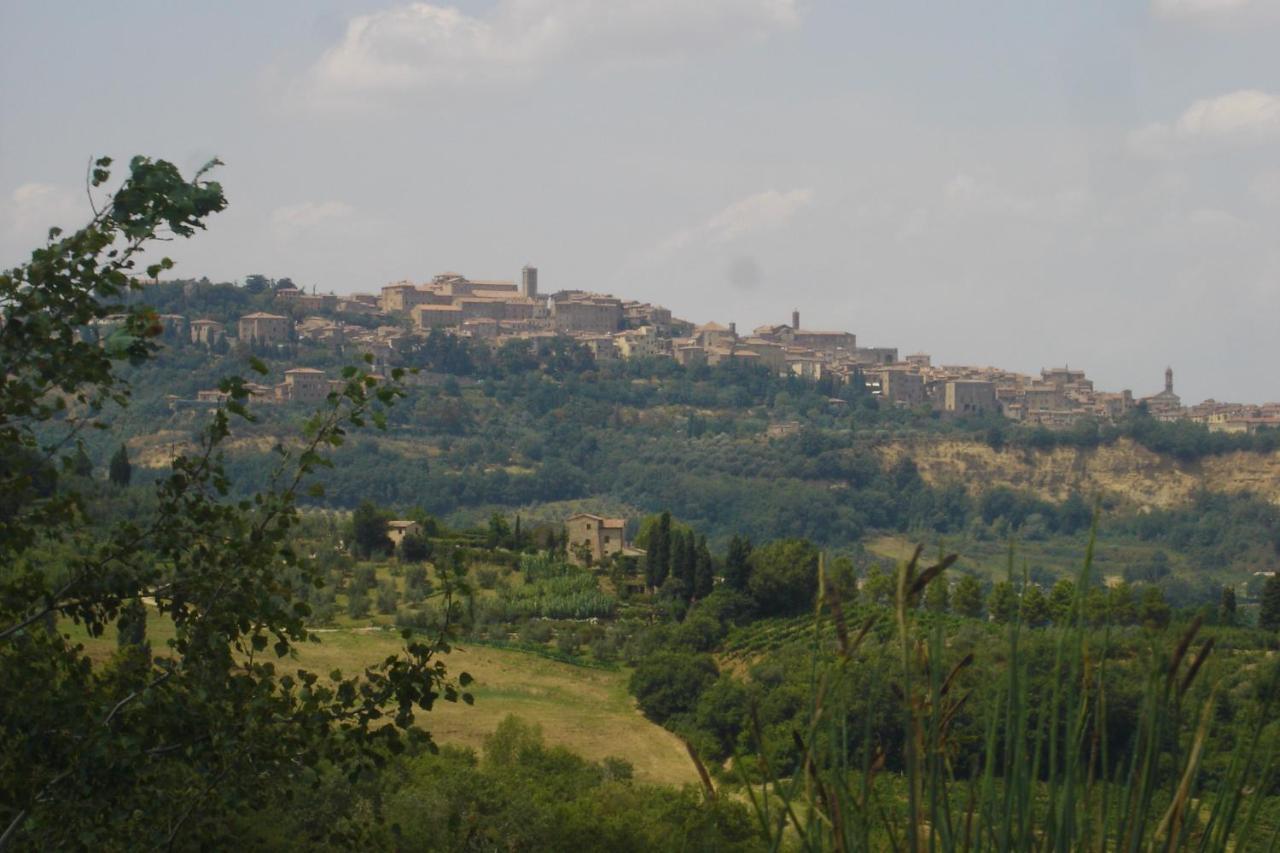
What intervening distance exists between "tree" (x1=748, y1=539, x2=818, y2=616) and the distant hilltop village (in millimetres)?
59879

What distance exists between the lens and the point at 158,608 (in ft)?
15.4

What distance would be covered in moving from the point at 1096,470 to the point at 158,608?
3206 inches

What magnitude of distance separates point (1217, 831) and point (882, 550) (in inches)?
2675

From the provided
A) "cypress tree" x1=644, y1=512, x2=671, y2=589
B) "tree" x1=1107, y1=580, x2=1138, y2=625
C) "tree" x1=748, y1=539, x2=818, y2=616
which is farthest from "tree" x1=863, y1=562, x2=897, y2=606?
"cypress tree" x1=644, y1=512, x2=671, y2=589

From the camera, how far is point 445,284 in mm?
116625

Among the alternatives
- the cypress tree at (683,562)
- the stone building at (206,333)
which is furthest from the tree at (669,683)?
the stone building at (206,333)

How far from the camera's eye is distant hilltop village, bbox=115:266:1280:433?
328ft

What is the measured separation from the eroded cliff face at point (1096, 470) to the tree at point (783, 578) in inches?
1860

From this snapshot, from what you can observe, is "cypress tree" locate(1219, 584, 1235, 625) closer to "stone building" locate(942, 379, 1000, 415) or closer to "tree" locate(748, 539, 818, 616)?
"tree" locate(748, 539, 818, 616)

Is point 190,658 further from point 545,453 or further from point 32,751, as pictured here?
point 545,453

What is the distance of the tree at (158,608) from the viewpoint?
4.48m

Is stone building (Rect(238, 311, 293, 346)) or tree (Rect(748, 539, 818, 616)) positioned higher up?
stone building (Rect(238, 311, 293, 346))

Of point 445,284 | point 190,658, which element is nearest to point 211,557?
point 190,658

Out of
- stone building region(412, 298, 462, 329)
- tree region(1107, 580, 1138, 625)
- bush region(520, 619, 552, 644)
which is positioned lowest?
bush region(520, 619, 552, 644)
